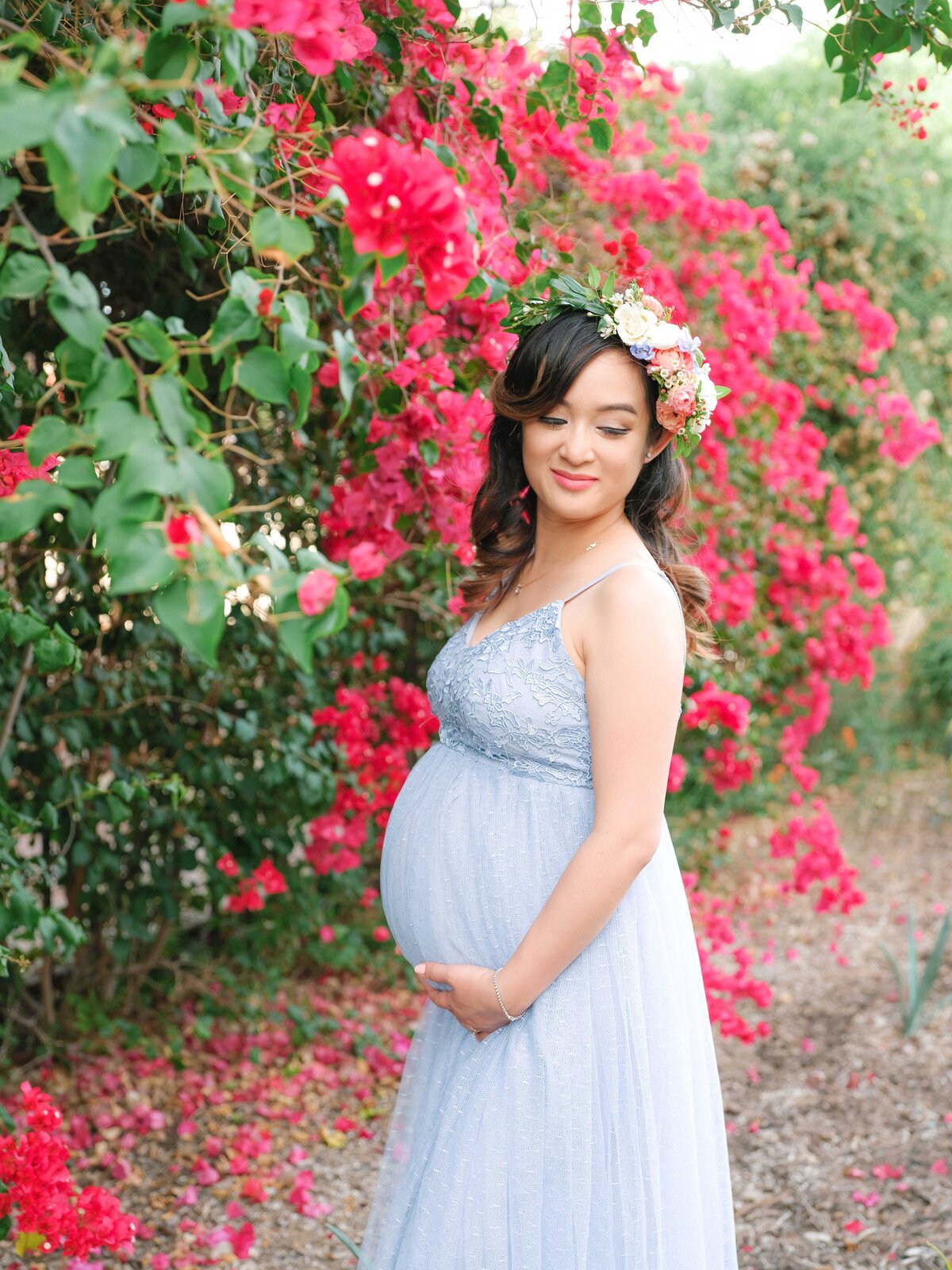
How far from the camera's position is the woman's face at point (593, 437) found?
165cm

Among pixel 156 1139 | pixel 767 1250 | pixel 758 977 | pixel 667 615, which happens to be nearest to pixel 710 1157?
pixel 667 615

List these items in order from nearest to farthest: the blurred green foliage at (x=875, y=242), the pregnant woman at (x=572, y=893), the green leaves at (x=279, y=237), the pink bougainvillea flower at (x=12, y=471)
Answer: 1. the green leaves at (x=279, y=237)
2. the pink bougainvillea flower at (x=12, y=471)
3. the pregnant woman at (x=572, y=893)
4. the blurred green foliage at (x=875, y=242)

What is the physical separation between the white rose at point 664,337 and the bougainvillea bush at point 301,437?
284mm

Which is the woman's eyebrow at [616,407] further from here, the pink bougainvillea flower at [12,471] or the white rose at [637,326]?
the pink bougainvillea flower at [12,471]

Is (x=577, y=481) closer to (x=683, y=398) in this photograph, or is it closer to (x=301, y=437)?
(x=683, y=398)

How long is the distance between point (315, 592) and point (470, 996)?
35.9 inches

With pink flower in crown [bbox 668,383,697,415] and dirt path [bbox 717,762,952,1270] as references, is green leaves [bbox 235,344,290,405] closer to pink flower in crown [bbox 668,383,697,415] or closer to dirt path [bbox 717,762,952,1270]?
pink flower in crown [bbox 668,383,697,415]

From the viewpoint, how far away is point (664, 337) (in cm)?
164

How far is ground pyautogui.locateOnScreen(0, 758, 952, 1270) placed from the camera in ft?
8.65

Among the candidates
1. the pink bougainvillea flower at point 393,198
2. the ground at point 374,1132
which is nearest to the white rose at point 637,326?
the pink bougainvillea flower at point 393,198

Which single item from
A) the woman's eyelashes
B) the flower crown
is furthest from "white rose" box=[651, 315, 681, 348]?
the woman's eyelashes

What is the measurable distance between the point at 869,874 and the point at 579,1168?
4.24 metres

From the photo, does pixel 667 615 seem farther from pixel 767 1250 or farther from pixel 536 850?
pixel 767 1250

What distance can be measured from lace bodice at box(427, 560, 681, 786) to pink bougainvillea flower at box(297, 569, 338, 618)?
0.75 m
